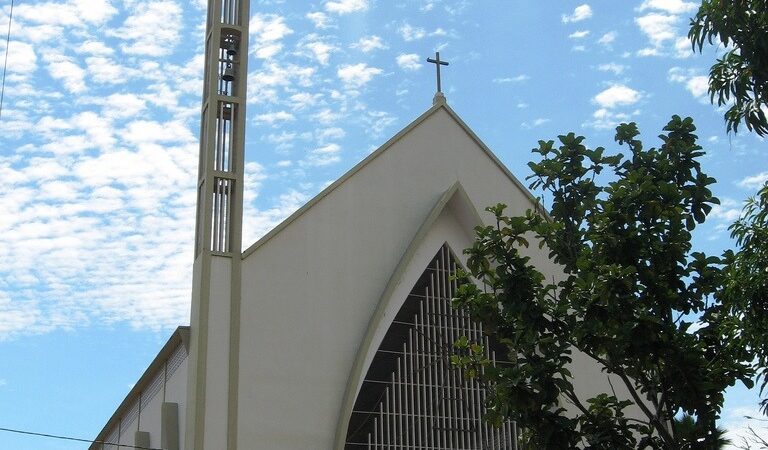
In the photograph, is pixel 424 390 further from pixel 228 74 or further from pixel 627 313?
pixel 627 313

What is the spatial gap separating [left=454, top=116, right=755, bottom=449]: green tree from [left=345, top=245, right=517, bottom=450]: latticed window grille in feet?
22.7

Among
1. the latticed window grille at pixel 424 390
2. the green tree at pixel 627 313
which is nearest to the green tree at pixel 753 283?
the green tree at pixel 627 313

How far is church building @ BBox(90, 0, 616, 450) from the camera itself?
683 inches

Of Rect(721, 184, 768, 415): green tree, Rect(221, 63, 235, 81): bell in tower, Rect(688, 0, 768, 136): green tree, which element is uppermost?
Rect(221, 63, 235, 81): bell in tower

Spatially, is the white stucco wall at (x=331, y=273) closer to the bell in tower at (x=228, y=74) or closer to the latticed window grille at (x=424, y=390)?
the latticed window grille at (x=424, y=390)

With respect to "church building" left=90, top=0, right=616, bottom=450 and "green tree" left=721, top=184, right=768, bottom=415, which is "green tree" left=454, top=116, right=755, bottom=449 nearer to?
"green tree" left=721, top=184, right=768, bottom=415

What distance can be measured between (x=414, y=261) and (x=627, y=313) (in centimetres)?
943

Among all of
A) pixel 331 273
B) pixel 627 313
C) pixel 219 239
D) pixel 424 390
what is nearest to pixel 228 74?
pixel 219 239

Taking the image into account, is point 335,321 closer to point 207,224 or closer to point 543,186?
point 207,224

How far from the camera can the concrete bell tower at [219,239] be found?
55.3 feet

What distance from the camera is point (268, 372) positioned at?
17484 mm

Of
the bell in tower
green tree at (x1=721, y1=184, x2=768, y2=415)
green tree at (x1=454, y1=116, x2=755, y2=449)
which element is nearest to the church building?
the bell in tower

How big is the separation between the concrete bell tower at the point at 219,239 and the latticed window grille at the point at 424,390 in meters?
2.44

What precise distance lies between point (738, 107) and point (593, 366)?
10.8 metres
